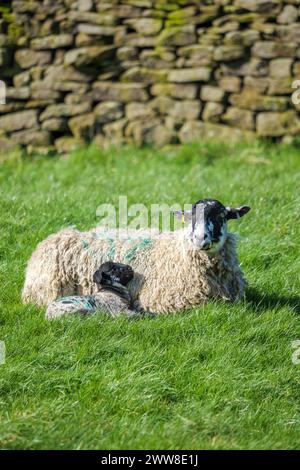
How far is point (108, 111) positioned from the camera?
12.0 metres

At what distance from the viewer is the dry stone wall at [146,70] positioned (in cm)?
1162

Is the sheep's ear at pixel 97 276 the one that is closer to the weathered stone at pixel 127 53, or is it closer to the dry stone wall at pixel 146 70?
the dry stone wall at pixel 146 70

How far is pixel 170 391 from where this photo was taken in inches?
219

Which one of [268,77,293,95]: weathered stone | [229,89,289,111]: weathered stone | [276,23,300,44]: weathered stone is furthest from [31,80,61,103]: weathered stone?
[276,23,300,44]: weathered stone

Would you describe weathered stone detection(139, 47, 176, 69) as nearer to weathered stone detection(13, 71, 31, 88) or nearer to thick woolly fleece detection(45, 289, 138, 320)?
weathered stone detection(13, 71, 31, 88)

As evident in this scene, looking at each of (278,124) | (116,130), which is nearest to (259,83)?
(278,124)

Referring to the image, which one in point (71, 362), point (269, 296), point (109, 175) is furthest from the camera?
point (109, 175)

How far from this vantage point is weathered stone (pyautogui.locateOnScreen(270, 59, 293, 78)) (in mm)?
11531

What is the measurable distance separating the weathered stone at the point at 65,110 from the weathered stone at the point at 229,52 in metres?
1.89

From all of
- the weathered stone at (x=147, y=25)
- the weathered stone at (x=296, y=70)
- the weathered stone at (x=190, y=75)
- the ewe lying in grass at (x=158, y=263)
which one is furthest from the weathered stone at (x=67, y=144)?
the ewe lying in grass at (x=158, y=263)

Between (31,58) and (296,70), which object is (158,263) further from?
(31,58)

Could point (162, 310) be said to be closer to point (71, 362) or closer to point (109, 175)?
point (71, 362)
